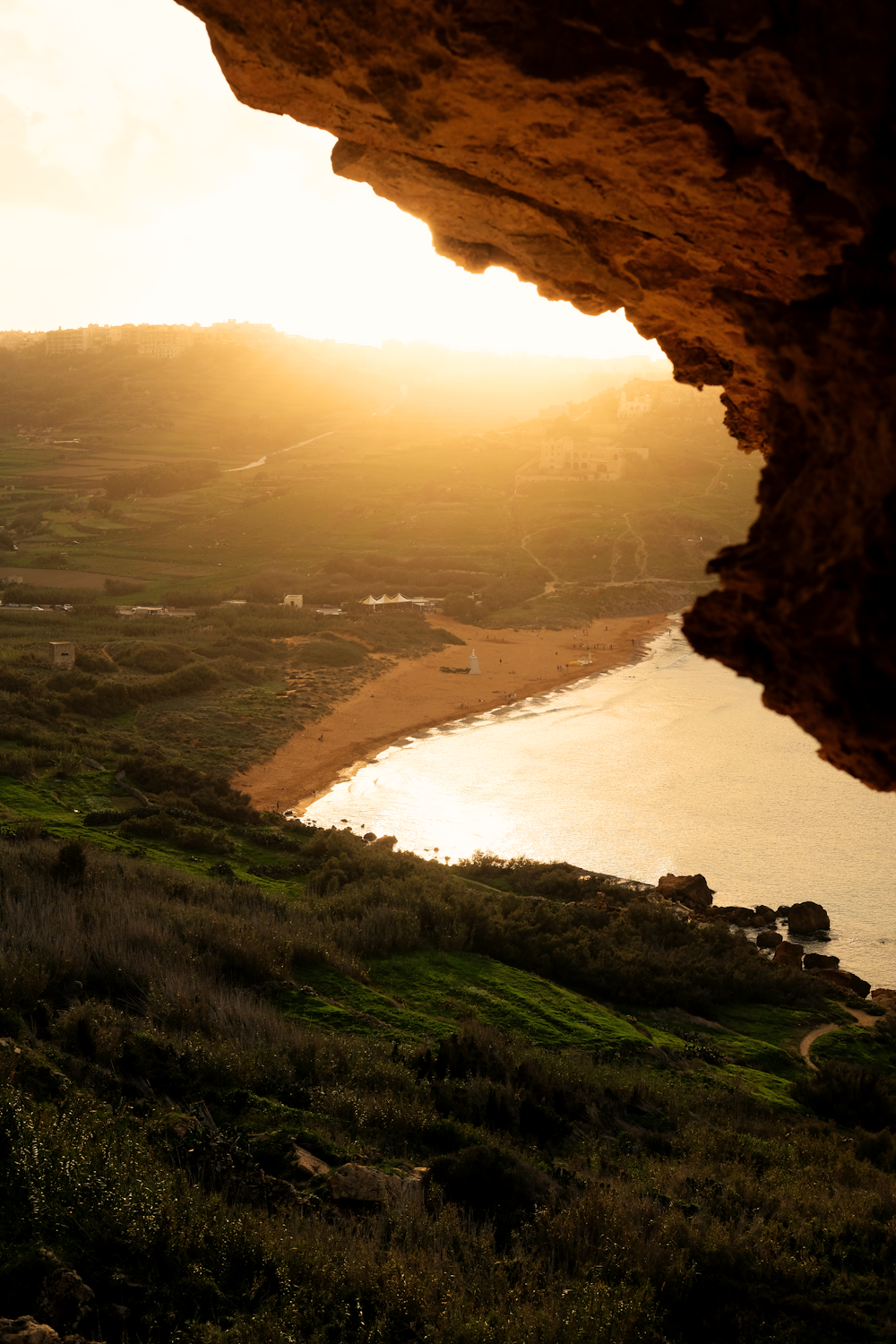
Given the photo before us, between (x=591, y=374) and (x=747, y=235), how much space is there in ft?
634

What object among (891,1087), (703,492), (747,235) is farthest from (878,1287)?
(703,492)

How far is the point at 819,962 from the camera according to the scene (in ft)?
49.0

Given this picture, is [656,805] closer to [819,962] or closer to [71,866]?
[819,962]

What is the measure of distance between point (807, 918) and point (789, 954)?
69.6 inches

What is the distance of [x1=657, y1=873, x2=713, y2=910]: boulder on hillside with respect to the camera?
55.9 ft

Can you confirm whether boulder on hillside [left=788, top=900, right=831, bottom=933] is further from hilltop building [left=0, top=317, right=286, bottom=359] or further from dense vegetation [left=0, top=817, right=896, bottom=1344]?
hilltop building [left=0, top=317, right=286, bottom=359]

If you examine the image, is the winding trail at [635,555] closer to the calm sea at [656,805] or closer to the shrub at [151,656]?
the calm sea at [656,805]

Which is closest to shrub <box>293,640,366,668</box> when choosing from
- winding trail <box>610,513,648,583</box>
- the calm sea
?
the calm sea

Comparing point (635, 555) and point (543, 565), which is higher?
point (635, 555)

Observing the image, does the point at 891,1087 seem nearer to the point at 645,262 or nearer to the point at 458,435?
the point at 645,262

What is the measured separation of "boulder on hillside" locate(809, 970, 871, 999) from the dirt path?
83 centimetres

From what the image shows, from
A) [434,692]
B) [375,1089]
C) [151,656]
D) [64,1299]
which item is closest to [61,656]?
[151,656]

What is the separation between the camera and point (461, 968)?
1177 cm

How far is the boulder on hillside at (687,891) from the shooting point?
1703 cm
